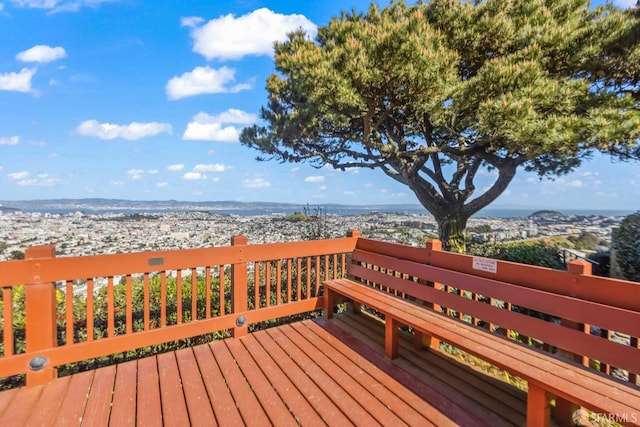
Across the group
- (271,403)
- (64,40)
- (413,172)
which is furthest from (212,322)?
(64,40)

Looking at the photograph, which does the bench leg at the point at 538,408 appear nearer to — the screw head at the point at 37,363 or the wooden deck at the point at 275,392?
the wooden deck at the point at 275,392

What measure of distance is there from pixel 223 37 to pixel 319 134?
10.5ft

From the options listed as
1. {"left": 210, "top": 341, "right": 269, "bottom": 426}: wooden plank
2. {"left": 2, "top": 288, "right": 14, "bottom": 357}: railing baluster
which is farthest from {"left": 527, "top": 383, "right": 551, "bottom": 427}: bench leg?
{"left": 2, "top": 288, "right": 14, "bottom": 357}: railing baluster

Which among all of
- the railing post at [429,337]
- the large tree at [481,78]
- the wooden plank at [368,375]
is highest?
the large tree at [481,78]

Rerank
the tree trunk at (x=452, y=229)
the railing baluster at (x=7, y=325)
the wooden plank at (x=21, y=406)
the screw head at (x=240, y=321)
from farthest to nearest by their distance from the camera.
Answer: the tree trunk at (x=452, y=229)
the screw head at (x=240, y=321)
the railing baluster at (x=7, y=325)
the wooden plank at (x=21, y=406)

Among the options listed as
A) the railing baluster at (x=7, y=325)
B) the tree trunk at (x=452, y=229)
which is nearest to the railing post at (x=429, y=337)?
the railing baluster at (x=7, y=325)

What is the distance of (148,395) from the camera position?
6.91ft

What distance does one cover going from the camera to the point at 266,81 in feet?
24.4

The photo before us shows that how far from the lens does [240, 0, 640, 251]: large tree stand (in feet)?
15.8

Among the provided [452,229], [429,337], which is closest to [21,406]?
[429,337]

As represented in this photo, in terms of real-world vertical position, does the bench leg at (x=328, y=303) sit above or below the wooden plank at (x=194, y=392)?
above

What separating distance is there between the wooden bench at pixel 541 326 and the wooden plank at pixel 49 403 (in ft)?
8.02

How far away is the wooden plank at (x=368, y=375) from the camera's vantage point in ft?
6.27

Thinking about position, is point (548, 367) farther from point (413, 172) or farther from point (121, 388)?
point (413, 172)
